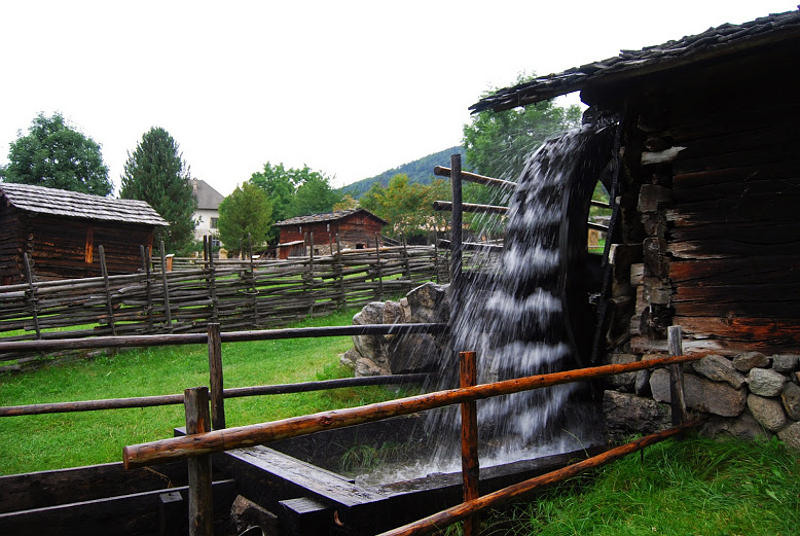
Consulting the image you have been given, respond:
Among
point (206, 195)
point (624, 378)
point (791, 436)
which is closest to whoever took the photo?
point (791, 436)

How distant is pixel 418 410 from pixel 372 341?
15.6 ft

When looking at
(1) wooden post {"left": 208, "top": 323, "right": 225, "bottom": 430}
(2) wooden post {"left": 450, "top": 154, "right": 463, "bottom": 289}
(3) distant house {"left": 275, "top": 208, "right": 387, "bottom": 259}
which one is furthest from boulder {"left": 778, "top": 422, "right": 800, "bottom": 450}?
(3) distant house {"left": 275, "top": 208, "right": 387, "bottom": 259}

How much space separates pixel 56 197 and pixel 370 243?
65.2 feet

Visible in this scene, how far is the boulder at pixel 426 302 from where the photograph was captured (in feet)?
21.8

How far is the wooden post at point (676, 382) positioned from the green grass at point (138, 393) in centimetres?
337

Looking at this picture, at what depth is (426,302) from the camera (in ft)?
22.5

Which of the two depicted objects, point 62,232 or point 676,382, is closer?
point 676,382

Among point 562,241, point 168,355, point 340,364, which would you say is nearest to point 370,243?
point 168,355

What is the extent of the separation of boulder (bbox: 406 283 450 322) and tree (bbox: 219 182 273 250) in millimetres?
31591

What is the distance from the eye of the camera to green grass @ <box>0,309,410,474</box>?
5926 mm

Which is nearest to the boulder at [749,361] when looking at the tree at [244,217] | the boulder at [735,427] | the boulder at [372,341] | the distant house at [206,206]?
the boulder at [735,427]

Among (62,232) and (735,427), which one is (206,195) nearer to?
(62,232)

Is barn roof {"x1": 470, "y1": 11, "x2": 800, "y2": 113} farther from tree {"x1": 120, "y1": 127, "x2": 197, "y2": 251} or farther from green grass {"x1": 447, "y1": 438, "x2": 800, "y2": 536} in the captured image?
tree {"x1": 120, "y1": 127, "x2": 197, "y2": 251}

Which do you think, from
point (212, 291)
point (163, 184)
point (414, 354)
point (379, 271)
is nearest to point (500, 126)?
point (163, 184)
